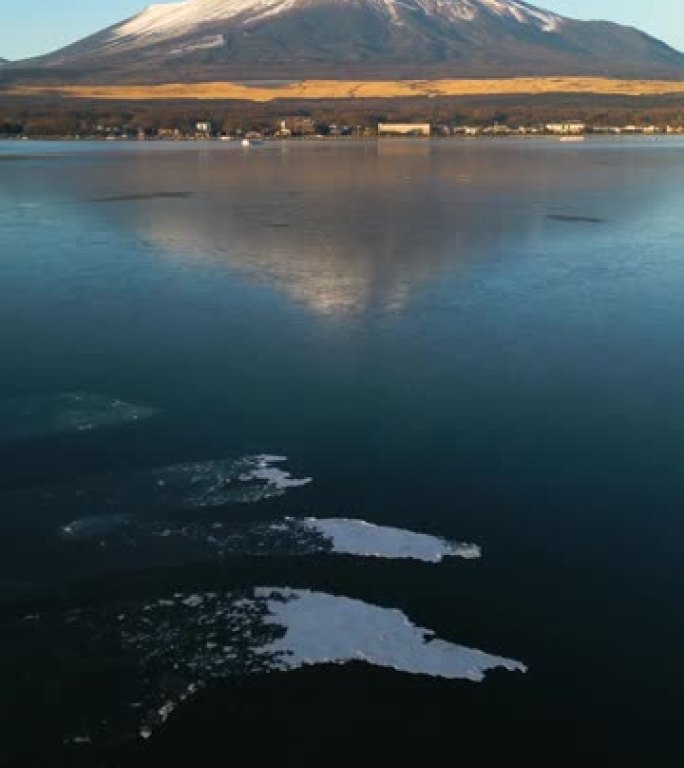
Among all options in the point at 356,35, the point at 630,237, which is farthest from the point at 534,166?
the point at 356,35

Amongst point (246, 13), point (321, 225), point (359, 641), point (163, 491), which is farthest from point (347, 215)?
point (246, 13)

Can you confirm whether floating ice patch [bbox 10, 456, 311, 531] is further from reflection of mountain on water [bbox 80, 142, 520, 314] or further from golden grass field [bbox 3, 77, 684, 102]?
golden grass field [bbox 3, 77, 684, 102]

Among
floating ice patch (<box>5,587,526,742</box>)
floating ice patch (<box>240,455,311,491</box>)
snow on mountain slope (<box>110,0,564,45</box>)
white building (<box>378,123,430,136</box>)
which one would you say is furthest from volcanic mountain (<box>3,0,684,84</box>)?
floating ice patch (<box>5,587,526,742</box>)

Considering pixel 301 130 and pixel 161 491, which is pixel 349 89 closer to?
pixel 301 130

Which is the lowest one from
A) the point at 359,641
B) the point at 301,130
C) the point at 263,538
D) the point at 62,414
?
the point at 359,641

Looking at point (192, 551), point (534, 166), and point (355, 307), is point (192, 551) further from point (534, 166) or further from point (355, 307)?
point (534, 166)

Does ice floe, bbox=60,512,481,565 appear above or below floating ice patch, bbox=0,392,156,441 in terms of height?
below

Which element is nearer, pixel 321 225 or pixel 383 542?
pixel 383 542
